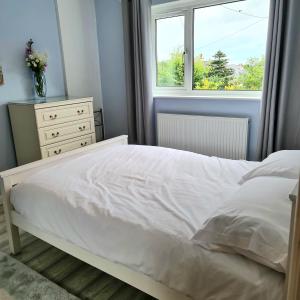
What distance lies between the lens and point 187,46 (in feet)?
11.2

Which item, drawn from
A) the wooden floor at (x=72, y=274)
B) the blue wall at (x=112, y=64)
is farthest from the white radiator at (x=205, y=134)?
the wooden floor at (x=72, y=274)

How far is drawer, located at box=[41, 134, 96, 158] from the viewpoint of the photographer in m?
2.99

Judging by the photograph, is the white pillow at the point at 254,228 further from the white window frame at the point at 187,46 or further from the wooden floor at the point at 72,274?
the white window frame at the point at 187,46

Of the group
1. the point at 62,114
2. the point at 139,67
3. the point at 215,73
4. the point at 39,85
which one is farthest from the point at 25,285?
the point at 215,73

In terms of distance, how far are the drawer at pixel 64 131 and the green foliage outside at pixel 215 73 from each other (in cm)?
112

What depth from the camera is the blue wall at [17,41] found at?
304 centimetres

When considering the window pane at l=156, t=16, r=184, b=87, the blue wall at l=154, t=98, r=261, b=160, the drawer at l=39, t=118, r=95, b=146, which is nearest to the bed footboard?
the drawer at l=39, t=118, r=95, b=146

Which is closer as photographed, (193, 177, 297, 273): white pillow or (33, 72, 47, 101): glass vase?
(193, 177, 297, 273): white pillow

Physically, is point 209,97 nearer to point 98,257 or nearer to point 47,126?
point 47,126

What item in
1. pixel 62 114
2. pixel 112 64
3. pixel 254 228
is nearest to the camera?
pixel 254 228

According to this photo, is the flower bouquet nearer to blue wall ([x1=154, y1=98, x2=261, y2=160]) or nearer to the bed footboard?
the bed footboard

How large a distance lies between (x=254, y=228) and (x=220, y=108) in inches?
87.8

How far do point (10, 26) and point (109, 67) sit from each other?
1.32 metres

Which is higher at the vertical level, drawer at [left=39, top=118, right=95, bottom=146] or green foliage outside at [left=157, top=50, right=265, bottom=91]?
green foliage outside at [left=157, top=50, right=265, bottom=91]
